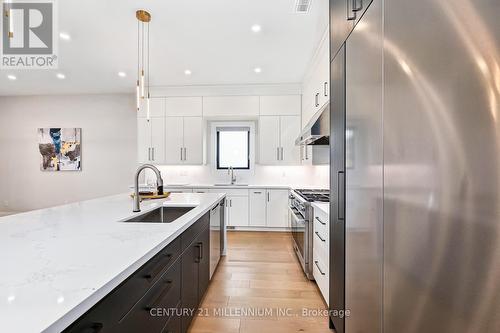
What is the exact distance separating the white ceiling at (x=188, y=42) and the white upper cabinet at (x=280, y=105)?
35 cm

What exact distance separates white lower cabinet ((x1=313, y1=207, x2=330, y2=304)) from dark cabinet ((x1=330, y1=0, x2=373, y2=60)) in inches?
52.2

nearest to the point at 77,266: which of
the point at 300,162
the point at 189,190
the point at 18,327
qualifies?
the point at 18,327

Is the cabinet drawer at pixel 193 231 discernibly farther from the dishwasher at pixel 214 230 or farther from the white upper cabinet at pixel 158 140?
the white upper cabinet at pixel 158 140

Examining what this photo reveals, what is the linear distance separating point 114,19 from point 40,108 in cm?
461

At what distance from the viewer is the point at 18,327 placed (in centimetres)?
50

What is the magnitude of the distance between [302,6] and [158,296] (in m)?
2.82

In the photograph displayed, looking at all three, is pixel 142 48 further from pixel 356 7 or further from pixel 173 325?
pixel 173 325

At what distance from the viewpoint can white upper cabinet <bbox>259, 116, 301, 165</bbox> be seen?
4812 millimetres

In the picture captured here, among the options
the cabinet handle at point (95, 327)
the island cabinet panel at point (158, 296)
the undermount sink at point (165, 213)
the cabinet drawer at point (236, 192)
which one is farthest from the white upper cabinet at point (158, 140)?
the cabinet handle at point (95, 327)

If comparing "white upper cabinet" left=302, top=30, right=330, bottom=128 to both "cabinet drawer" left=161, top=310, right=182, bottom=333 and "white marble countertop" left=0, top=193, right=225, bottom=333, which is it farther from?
"cabinet drawer" left=161, top=310, right=182, bottom=333

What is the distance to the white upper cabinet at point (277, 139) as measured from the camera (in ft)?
15.8

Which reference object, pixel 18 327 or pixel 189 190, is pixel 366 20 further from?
pixel 189 190

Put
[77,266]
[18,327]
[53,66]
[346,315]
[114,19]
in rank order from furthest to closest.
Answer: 1. [53,66]
2. [114,19]
3. [346,315]
4. [77,266]
5. [18,327]

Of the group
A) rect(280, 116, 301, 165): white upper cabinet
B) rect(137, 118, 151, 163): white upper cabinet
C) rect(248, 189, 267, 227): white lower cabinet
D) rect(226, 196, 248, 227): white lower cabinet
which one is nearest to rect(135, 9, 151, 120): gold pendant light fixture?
rect(137, 118, 151, 163): white upper cabinet
